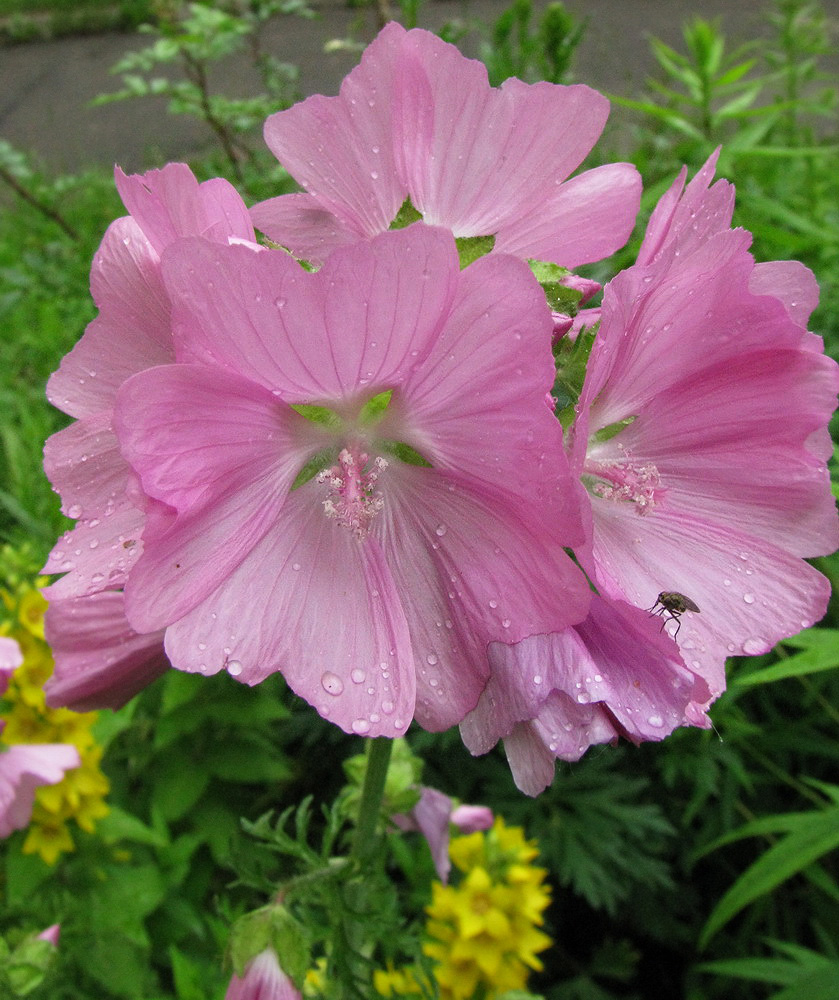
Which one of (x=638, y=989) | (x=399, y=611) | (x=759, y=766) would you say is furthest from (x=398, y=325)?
(x=638, y=989)

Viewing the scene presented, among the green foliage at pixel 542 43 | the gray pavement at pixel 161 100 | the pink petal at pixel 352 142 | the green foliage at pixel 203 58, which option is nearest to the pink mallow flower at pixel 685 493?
the pink petal at pixel 352 142

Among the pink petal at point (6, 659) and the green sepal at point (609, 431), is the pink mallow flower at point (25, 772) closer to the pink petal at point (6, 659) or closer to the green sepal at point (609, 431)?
the pink petal at point (6, 659)

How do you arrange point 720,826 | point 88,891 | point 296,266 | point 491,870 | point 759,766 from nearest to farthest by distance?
point 296,266
point 491,870
point 88,891
point 720,826
point 759,766

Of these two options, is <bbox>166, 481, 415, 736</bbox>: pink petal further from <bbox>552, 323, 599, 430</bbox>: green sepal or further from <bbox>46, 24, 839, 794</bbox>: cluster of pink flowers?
<bbox>552, 323, 599, 430</bbox>: green sepal

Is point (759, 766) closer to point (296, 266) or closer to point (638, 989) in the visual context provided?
point (638, 989)

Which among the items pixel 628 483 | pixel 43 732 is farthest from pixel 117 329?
pixel 43 732

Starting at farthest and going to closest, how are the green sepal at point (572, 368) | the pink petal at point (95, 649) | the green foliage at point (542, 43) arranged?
1. the green foliage at point (542, 43)
2. the pink petal at point (95, 649)
3. the green sepal at point (572, 368)

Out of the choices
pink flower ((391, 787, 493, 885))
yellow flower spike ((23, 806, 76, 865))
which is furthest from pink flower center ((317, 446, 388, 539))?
yellow flower spike ((23, 806, 76, 865))
